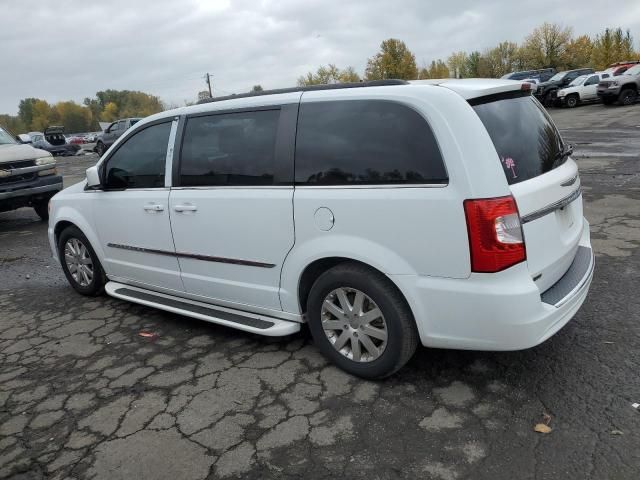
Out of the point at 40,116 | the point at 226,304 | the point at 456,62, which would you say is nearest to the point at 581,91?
the point at 226,304

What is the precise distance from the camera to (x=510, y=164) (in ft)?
9.23

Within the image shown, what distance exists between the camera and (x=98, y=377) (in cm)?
359

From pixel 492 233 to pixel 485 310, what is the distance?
0.39m

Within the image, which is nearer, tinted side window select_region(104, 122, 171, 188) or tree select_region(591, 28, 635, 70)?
tinted side window select_region(104, 122, 171, 188)

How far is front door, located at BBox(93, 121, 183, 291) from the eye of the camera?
4.09 metres

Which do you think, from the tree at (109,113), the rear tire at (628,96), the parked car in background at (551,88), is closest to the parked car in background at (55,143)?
the parked car in background at (551,88)

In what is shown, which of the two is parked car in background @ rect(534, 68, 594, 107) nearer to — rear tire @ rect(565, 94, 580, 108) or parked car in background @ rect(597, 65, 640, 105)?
rear tire @ rect(565, 94, 580, 108)

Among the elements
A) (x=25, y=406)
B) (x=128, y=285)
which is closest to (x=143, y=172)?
(x=128, y=285)

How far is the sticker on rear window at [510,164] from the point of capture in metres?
2.78

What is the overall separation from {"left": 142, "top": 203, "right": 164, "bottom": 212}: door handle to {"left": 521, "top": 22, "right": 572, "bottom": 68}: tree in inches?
2377

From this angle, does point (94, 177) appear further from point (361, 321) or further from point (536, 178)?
point (536, 178)

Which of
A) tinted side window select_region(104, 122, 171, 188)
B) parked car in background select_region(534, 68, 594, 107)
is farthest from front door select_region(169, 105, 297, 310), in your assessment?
parked car in background select_region(534, 68, 594, 107)

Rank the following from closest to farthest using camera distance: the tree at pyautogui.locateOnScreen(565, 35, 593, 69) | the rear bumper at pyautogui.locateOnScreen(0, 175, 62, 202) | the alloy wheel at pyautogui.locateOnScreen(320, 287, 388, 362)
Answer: the alloy wheel at pyautogui.locateOnScreen(320, 287, 388, 362) < the rear bumper at pyautogui.locateOnScreen(0, 175, 62, 202) < the tree at pyautogui.locateOnScreen(565, 35, 593, 69)

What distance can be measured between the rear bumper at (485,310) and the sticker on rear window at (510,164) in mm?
487
